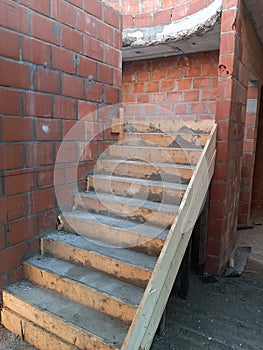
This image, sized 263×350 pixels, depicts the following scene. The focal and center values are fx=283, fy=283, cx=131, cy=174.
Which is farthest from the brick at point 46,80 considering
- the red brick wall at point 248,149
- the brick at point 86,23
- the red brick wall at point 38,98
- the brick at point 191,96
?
the red brick wall at point 248,149

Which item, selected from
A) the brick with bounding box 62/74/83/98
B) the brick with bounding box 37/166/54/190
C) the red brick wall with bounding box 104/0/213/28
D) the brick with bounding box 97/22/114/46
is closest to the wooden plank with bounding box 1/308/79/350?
the brick with bounding box 37/166/54/190

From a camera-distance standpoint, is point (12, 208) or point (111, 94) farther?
point (111, 94)

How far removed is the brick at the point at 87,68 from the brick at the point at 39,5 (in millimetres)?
446

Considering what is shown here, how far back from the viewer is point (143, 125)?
303 cm

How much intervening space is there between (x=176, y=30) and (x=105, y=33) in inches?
56.5

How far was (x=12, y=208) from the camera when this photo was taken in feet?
6.38

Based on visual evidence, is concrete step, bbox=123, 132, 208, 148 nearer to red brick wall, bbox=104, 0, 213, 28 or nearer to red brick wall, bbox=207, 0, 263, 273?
red brick wall, bbox=207, 0, 263, 273

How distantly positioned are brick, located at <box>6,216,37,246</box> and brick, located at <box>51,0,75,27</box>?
1.55 meters

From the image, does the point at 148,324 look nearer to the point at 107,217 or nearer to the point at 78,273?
the point at 78,273

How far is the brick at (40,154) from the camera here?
80.0 inches

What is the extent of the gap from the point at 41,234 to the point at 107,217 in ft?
1.75

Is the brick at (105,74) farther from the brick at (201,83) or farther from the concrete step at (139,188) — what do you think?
the brick at (201,83)

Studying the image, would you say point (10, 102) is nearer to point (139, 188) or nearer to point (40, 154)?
point (40, 154)

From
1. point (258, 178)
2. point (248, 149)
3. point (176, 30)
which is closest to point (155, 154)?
point (176, 30)
